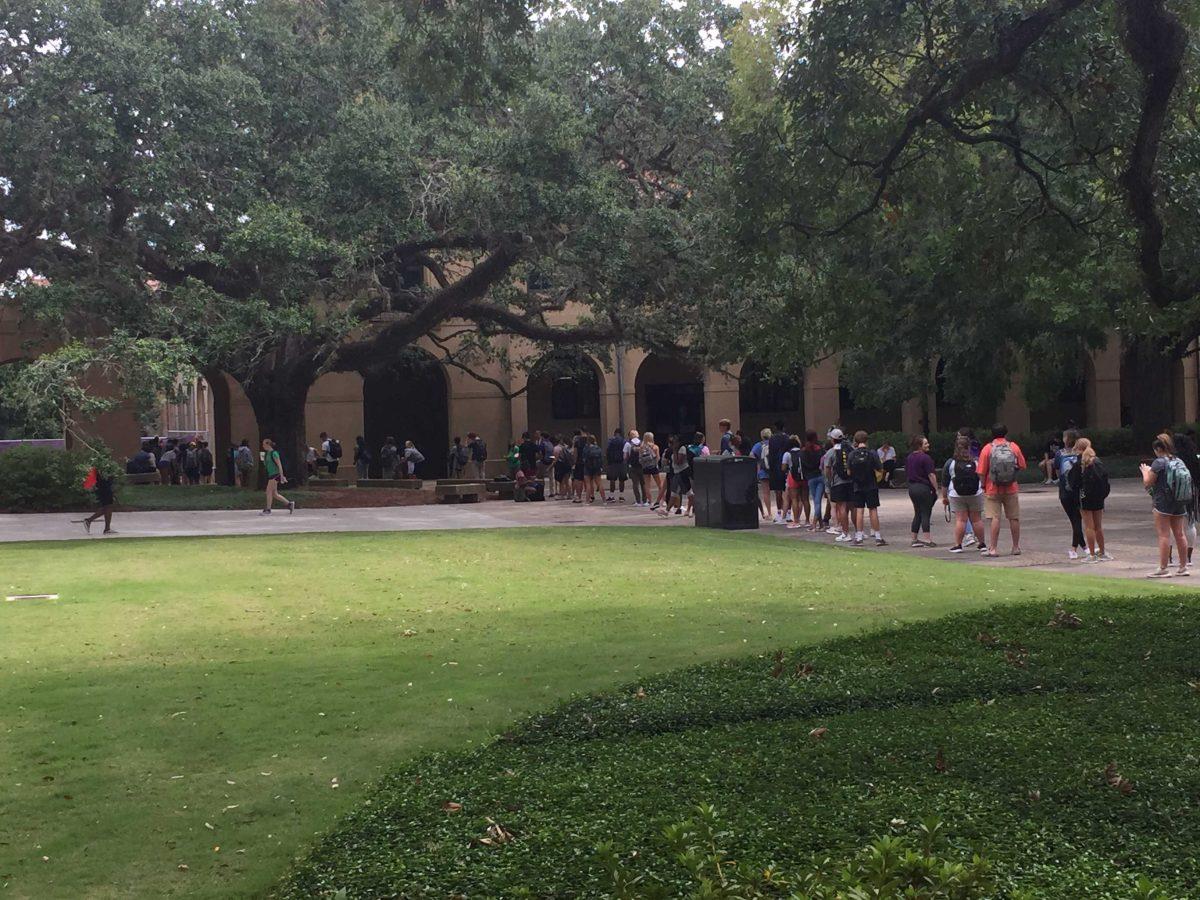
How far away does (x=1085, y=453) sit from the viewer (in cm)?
1539

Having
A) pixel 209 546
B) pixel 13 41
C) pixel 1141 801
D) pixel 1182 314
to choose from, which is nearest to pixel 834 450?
pixel 1182 314

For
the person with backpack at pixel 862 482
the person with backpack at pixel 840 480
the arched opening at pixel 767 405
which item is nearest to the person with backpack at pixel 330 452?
the arched opening at pixel 767 405

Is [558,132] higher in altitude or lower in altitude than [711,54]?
lower

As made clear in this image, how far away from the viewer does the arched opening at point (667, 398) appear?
49.0m

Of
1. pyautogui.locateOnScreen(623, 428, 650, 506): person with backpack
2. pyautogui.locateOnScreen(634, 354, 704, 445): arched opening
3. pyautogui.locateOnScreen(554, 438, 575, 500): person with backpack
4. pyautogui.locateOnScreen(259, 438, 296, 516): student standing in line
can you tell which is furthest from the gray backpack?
pyautogui.locateOnScreen(634, 354, 704, 445): arched opening

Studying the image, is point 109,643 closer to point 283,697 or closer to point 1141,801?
point 283,697

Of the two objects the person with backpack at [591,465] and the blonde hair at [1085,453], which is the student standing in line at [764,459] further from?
the blonde hair at [1085,453]

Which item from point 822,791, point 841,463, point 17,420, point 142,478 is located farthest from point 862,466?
point 17,420

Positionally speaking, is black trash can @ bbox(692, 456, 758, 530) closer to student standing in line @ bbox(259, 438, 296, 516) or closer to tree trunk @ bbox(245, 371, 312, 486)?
student standing in line @ bbox(259, 438, 296, 516)

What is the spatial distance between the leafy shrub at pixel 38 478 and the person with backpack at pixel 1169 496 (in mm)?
20574

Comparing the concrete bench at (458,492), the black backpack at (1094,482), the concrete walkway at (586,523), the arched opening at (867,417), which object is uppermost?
the arched opening at (867,417)

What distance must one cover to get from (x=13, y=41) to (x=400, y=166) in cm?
806

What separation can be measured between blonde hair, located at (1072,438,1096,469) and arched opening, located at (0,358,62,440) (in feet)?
53.9

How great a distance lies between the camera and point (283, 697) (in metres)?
8.28
